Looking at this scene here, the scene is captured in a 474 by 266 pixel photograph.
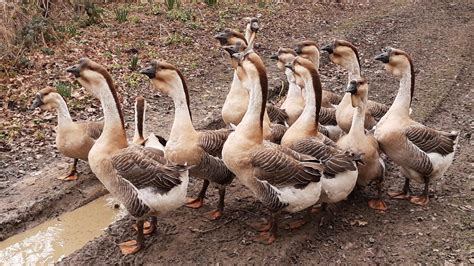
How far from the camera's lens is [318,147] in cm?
521

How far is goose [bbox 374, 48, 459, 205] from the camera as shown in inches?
217

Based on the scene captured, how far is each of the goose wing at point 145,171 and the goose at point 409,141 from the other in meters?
2.41

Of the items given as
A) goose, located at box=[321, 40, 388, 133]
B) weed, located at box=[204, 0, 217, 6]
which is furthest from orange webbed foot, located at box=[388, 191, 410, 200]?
weed, located at box=[204, 0, 217, 6]

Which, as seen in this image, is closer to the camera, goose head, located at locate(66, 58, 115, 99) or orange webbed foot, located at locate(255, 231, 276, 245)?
goose head, located at locate(66, 58, 115, 99)

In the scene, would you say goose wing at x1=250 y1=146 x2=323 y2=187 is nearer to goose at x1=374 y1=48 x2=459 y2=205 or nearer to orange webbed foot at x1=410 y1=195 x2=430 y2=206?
goose at x1=374 y1=48 x2=459 y2=205

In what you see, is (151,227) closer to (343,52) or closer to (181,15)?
(343,52)

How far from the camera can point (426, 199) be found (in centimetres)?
574

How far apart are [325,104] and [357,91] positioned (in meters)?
1.88

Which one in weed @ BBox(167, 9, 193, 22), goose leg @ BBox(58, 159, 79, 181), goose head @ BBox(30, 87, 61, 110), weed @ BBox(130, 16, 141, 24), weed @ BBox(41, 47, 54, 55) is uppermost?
goose head @ BBox(30, 87, 61, 110)

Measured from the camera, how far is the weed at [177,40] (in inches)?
441

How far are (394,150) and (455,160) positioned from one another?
1.67m

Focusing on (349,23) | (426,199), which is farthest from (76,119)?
(349,23)

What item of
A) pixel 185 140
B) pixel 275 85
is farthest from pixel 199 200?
pixel 275 85

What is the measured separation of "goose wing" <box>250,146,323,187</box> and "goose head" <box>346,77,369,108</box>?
1.03m
